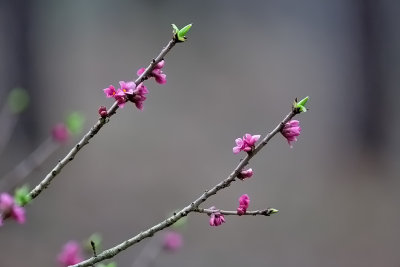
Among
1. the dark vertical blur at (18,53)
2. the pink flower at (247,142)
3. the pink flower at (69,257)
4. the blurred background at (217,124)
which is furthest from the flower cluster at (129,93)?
the dark vertical blur at (18,53)

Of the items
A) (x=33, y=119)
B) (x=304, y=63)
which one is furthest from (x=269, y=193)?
(x=33, y=119)

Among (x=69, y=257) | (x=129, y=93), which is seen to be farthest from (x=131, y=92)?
(x=69, y=257)

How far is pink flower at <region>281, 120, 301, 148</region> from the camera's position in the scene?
1.16 m

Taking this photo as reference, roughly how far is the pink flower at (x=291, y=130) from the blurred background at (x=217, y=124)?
3.62 meters

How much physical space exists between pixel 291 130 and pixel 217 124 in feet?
13.4

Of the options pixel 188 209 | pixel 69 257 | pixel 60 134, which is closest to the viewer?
pixel 188 209

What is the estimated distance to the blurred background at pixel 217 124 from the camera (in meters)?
4.89

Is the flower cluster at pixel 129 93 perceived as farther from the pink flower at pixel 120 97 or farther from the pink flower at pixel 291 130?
the pink flower at pixel 291 130

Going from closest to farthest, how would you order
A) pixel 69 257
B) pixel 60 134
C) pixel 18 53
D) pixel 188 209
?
pixel 188 209, pixel 69 257, pixel 60 134, pixel 18 53

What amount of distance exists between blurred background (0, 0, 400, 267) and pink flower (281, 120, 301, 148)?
362cm

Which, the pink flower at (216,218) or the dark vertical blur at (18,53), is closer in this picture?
the pink flower at (216,218)

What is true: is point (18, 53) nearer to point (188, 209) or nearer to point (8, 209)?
point (8, 209)

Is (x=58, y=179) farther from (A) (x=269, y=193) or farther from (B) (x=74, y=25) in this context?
(A) (x=269, y=193)

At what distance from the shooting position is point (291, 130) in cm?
116
